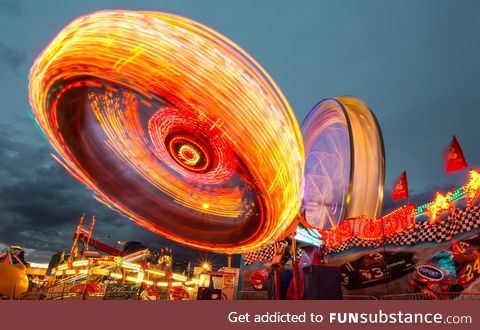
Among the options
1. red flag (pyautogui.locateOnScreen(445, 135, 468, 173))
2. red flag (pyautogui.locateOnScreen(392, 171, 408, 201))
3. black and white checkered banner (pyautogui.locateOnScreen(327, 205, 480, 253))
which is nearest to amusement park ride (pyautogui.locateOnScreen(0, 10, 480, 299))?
black and white checkered banner (pyautogui.locateOnScreen(327, 205, 480, 253))

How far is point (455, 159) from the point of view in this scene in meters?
14.5

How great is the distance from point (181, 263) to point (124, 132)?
14432 centimetres

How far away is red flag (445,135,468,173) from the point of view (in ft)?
47.4

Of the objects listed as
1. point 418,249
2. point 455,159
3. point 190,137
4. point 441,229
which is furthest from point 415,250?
point 190,137

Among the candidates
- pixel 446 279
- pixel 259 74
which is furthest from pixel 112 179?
pixel 446 279

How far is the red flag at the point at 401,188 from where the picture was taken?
58.8ft

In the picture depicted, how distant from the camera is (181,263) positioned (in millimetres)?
148375

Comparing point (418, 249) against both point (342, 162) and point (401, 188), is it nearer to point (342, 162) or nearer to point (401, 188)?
point (401, 188)

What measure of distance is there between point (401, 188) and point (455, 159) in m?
3.97

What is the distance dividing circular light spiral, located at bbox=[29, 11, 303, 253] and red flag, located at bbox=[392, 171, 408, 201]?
360 inches

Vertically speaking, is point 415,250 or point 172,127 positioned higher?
point 172,127

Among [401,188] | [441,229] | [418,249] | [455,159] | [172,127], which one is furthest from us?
[401,188]

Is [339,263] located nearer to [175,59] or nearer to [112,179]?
[112,179]

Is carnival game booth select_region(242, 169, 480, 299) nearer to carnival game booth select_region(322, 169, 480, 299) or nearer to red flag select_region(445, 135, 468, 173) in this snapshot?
carnival game booth select_region(322, 169, 480, 299)
